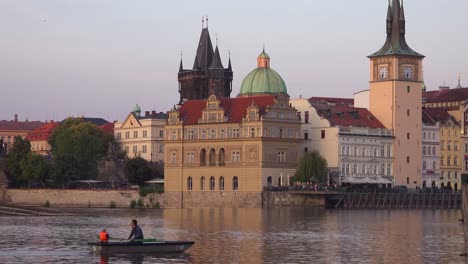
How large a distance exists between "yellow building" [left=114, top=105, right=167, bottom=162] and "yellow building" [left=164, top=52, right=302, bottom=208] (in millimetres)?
30000

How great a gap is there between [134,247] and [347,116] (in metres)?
91.4

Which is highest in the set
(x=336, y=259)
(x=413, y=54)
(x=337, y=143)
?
(x=413, y=54)

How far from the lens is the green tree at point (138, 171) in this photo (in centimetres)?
15838

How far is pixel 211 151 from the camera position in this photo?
497 feet

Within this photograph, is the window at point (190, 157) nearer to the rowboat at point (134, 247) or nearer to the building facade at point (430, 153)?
the building facade at point (430, 153)

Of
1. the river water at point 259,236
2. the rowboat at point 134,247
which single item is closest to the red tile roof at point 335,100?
the river water at point 259,236

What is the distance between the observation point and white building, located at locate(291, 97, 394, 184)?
151125 millimetres

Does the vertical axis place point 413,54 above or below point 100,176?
Result: above

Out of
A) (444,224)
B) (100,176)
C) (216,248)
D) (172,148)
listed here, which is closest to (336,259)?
(216,248)

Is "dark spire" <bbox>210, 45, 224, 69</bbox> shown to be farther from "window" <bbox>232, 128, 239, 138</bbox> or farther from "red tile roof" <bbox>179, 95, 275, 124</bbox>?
"window" <bbox>232, 128, 239, 138</bbox>

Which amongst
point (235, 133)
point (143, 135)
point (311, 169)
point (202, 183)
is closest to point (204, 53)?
point (143, 135)

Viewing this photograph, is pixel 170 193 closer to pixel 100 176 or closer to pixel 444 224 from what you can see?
pixel 100 176

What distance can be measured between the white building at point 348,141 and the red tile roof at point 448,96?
24.6 meters

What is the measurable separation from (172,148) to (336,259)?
9056 cm
